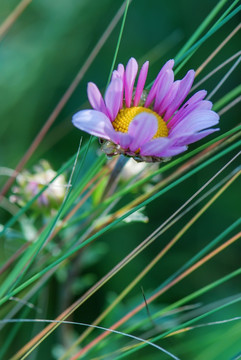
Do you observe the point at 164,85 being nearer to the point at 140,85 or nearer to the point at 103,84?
the point at 140,85

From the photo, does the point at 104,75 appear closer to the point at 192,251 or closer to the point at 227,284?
the point at 192,251

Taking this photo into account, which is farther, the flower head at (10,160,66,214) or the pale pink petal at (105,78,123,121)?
the flower head at (10,160,66,214)

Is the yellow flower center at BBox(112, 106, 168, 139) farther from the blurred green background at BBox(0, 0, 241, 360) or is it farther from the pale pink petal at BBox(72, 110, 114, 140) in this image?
the blurred green background at BBox(0, 0, 241, 360)

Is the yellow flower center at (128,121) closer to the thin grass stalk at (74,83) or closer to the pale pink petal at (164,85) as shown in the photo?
the pale pink petal at (164,85)

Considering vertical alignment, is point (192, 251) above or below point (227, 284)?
above

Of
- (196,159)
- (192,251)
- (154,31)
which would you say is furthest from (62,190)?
(154,31)

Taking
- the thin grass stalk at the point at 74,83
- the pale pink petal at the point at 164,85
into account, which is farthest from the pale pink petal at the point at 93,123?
the thin grass stalk at the point at 74,83

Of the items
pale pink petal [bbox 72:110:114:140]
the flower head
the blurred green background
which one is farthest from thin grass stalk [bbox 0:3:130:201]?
the blurred green background
